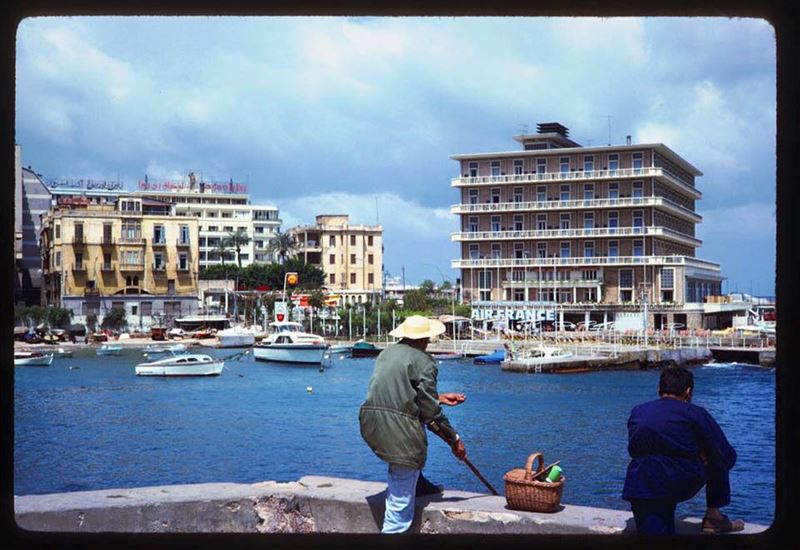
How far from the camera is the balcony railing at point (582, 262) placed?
179ft

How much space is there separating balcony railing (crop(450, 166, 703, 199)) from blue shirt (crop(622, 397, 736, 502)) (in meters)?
52.8

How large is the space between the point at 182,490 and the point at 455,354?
47892 mm

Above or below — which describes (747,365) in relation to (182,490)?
below

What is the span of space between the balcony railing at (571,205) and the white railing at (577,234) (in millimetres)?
1298

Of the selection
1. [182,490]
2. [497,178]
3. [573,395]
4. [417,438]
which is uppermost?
[497,178]

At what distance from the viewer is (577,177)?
185 ft

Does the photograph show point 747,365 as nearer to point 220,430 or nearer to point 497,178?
point 497,178

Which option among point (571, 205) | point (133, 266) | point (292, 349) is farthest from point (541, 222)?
point (133, 266)

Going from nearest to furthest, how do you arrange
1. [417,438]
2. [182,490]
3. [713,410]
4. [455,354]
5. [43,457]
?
[417,438] < [182,490] < [43,457] < [713,410] < [455,354]

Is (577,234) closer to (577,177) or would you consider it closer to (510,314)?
(577,177)

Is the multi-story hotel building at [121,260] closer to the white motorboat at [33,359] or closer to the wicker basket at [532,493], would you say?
the white motorboat at [33,359]

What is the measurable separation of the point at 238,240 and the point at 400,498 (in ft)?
257
